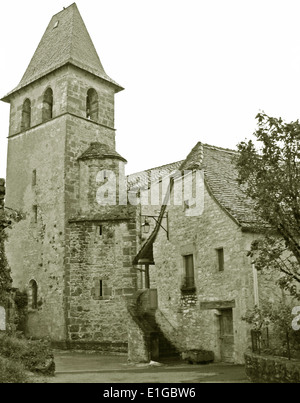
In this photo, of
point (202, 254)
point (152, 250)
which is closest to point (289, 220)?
point (202, 254)

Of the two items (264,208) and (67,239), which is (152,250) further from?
(264,208)

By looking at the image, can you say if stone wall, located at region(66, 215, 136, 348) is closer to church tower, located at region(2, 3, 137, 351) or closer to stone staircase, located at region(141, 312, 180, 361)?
church tower, located at region(2, 3, 137, 351)

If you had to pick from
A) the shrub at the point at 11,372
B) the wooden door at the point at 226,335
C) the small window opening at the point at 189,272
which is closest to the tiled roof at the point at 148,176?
the small window opening at the point at 189,272

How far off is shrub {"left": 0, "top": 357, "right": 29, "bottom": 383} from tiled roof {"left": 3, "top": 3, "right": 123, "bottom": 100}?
2026 cm

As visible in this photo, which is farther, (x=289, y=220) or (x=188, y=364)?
(x=188, y=364)

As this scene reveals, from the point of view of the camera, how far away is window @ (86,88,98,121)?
28.3 metres

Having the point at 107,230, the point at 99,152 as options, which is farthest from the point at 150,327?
the point at 99,152

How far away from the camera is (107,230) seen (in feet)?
76.8

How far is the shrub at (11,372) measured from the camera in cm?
902

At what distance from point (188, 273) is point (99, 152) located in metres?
10.9

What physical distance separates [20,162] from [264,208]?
68.3 ft

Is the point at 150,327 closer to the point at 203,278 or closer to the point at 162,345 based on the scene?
the point at 162,345

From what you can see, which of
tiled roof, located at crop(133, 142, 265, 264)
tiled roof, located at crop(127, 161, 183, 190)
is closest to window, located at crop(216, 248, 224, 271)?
tiled roof, located at crop(133, 142, 265, 264)

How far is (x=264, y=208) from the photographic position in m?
9.78
